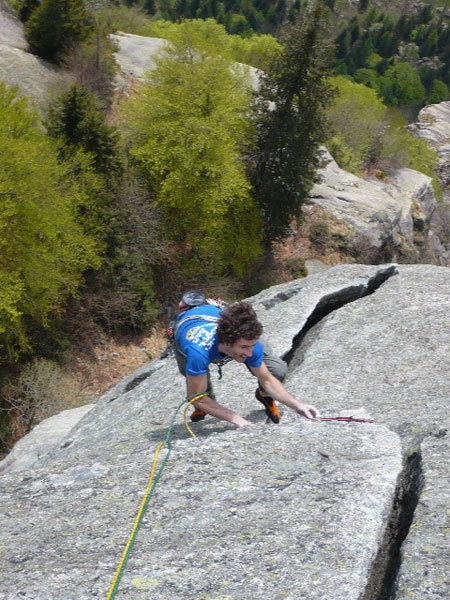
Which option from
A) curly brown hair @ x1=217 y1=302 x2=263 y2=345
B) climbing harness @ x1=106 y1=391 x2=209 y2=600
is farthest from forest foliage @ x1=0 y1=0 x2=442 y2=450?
curly brown hair @ x1=217 y1=302 x2=263 y2=345

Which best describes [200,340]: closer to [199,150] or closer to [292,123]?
[199,150]

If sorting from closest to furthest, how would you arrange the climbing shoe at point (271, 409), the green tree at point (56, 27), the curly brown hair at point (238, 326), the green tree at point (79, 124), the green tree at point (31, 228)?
the curly brown hair at point (238, 326), the climbing shoe at point (271, 409), the green tree at point (31, 228), the green tree at point (79, 124), the green tree at point (56, 27)

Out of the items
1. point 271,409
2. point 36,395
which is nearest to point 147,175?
point 36,395

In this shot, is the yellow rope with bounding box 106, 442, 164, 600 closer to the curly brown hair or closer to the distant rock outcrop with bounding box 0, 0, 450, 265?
the curly brown hair

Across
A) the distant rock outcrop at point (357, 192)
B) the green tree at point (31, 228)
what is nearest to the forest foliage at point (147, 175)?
the green tree at point (31, 228)

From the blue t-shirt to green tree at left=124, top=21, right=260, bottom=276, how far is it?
21423mm

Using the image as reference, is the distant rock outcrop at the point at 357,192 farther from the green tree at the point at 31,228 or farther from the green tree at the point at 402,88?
the green tree at the point at 402,88

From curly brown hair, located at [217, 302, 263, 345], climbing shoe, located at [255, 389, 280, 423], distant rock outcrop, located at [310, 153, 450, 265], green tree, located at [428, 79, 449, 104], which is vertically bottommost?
green tree, located at [428, 79, 449, 104]

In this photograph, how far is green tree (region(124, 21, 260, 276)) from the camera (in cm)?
2728

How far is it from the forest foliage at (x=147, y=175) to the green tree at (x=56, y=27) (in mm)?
90

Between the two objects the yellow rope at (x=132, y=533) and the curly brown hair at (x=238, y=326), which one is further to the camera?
the curly brown hair at (x=238, y=326)

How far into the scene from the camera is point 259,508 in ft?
17.5

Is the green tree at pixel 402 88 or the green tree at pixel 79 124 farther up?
the green tree at pixel 79 124

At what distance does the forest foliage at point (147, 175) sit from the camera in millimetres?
19922
